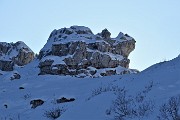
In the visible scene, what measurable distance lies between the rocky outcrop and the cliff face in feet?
103

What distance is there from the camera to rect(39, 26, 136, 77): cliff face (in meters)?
69.4

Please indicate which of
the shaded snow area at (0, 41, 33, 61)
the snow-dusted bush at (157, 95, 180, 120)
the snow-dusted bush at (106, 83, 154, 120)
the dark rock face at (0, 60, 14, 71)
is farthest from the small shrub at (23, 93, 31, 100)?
the shaded snow area at (0, 41, 33, 61)

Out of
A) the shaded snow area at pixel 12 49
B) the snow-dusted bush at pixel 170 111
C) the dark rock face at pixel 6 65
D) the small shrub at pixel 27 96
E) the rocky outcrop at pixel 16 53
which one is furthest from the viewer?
the shaded snow area at pixel 12 49

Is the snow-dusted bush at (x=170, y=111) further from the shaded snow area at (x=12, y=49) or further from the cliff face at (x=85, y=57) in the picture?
the shaded snow area at (x=12, y=49)

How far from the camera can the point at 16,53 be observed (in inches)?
4414

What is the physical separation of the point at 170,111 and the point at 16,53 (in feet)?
338

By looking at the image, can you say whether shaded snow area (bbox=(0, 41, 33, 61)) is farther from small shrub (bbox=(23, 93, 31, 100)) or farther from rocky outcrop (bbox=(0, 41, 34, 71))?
small shrub (bbox=(23, 93, 31, 100))

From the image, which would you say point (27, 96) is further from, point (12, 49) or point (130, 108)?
point (12, 49)

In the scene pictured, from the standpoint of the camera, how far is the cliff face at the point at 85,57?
69.4 m

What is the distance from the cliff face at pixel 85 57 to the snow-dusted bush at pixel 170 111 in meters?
55.2

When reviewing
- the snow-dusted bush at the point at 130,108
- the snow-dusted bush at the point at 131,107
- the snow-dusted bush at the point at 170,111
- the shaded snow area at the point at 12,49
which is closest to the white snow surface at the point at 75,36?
the shaded snow area at the point at 12,49

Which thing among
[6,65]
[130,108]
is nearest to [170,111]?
[130,108]

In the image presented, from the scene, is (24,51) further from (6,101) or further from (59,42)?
(6,101)

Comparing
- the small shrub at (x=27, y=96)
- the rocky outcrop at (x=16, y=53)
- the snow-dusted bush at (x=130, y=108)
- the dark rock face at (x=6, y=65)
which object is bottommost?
the small shrub at (x=27, y=96)
